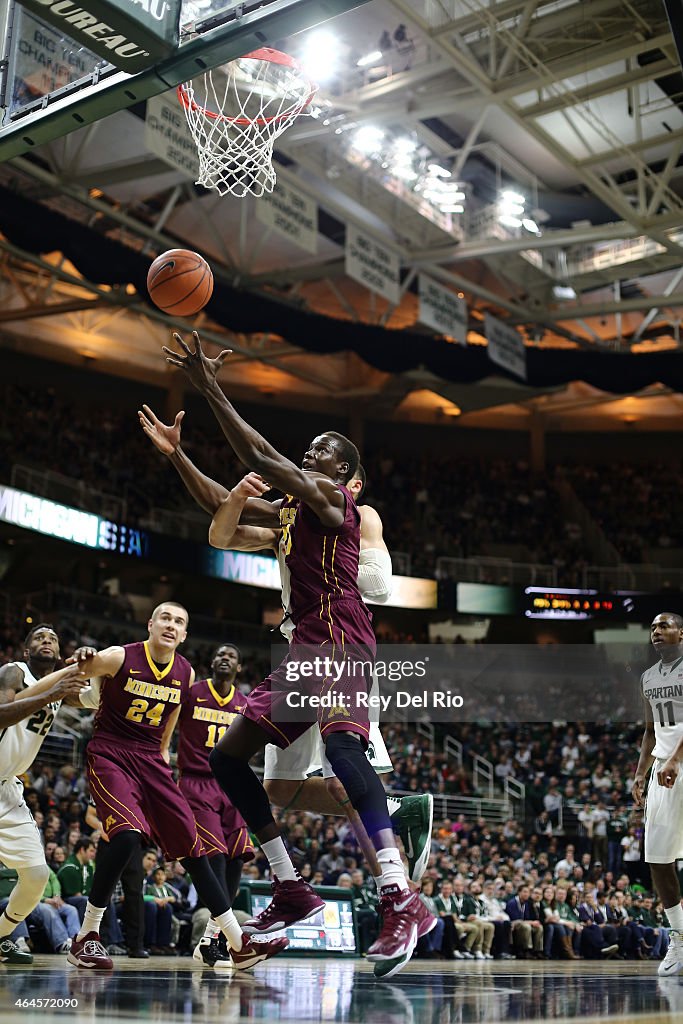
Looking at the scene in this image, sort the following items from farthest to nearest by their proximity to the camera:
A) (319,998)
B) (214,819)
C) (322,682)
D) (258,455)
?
(214,819), (322,682), (258,455), (319,998)

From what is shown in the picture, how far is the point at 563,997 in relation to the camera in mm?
3955

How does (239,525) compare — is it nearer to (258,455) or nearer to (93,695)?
(258,455)

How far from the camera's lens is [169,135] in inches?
520

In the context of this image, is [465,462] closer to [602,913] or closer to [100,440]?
[100,440]

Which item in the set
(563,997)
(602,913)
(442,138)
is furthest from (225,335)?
(563,997)

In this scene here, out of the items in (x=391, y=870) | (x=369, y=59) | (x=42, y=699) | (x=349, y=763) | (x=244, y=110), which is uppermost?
(x=369, y=59)

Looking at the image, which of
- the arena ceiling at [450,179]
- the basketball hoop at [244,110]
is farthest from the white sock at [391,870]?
the arena ceiling at [450,179]

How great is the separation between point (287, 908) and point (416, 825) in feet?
4.63

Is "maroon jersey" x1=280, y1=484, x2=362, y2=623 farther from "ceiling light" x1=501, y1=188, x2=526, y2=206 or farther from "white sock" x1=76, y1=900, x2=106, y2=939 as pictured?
"ceiling light" x1=501, y1=188, x2=526, y2=206

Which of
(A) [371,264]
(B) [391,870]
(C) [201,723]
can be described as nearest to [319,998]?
(B) [391,870]

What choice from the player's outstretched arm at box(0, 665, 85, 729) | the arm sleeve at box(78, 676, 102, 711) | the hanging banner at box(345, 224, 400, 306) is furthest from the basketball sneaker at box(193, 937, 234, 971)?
the hanging banner at box(345, 224, 400, 306)

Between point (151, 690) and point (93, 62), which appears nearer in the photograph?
point (93, 62)

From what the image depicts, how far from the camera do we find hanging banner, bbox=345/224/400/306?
1703cm

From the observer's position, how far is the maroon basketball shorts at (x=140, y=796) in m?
5.89
